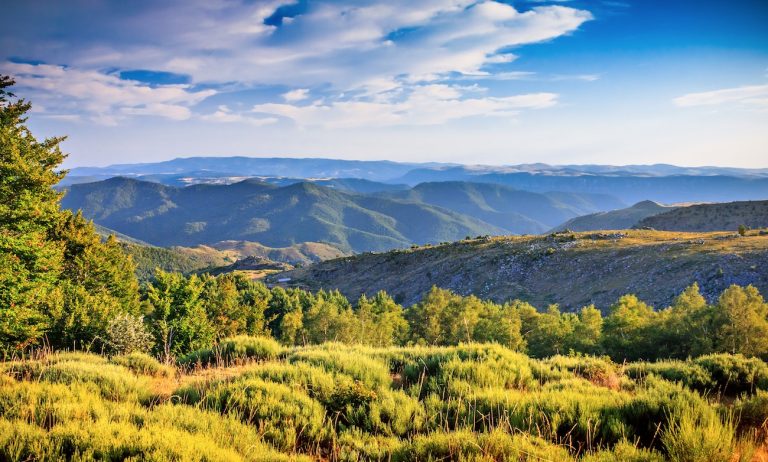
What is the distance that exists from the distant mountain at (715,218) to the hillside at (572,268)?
142 ft

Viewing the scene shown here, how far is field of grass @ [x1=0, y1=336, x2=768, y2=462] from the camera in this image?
4.82m

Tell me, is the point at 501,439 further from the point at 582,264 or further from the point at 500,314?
the point at 582,264

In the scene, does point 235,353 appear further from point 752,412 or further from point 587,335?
point 587,335

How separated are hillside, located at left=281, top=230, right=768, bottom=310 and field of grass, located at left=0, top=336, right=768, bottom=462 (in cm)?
4369

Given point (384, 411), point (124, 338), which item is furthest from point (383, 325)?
point (384, 411)

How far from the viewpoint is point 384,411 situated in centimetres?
664

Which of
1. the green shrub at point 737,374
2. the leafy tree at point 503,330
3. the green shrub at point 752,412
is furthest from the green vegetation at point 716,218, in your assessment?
the green shrub at point 752,412

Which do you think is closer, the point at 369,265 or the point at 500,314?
the point at 500,314

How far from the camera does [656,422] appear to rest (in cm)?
583

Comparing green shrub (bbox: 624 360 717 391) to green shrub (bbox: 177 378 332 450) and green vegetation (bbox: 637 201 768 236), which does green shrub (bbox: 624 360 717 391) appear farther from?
green vegetation (bbox: 637 201 768 236)

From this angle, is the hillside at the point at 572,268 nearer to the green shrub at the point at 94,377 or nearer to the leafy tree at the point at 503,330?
the leafy tree at the point at 503,330

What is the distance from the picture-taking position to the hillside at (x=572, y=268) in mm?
44844

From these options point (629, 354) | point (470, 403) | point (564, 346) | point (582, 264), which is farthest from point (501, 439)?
point (582, 264)

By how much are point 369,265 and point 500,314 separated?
67.0m
